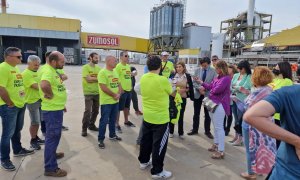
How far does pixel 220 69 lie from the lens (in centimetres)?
434

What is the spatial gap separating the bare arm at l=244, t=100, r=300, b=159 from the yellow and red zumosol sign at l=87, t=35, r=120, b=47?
43.9m

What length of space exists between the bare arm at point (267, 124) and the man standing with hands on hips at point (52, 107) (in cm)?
281

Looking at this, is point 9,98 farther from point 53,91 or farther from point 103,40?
point 103,40

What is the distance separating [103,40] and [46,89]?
42.3m

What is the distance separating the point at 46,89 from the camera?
338cm

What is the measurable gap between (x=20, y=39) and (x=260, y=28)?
151 ft

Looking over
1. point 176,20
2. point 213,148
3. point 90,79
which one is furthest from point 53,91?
point 176,20

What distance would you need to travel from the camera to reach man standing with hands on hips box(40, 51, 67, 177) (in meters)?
3.43

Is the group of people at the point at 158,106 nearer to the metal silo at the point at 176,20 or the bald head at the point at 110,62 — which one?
the bald head at the point at 110,62

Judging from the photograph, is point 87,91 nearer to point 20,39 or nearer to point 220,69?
point 220,69

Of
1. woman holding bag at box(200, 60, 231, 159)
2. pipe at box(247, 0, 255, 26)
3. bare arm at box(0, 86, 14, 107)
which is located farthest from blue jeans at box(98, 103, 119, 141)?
pipe at box(247, 0, 255, 26)

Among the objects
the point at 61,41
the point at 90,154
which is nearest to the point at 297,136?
the point at 90,154

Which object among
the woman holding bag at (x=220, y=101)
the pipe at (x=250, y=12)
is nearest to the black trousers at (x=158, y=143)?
the woman holding bag at (x=220, y=101)

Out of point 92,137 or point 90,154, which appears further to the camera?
point 92,137
